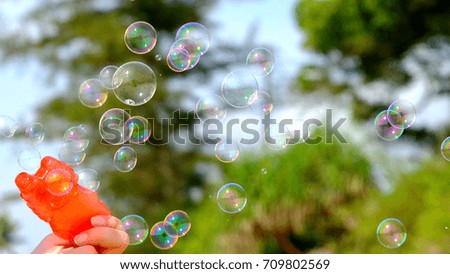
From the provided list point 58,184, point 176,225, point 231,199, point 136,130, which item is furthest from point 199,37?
point 58,184

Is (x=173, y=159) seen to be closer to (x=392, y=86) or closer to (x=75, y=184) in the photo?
(x=392, y=86)

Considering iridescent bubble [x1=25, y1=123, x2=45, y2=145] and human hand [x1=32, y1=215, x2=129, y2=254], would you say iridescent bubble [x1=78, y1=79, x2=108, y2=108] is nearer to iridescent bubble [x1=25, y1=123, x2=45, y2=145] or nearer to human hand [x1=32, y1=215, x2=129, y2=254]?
iridescent bubble [x1=25, y1=123, x2=45, y2=145]

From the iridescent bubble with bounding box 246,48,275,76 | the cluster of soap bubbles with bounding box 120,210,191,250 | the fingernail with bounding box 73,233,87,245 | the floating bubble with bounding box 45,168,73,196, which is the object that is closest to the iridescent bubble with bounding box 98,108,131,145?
the cluster of soap bubbles with bounding box 120,210,191,250

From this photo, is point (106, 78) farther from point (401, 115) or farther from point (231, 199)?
point (401, 115)

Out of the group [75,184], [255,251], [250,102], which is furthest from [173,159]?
[75,184]

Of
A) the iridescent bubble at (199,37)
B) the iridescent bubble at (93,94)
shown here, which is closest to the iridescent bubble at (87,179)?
the iridescent bubble at (93,94)

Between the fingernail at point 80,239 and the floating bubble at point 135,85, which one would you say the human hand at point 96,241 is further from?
the floating bubble at point 135,85
